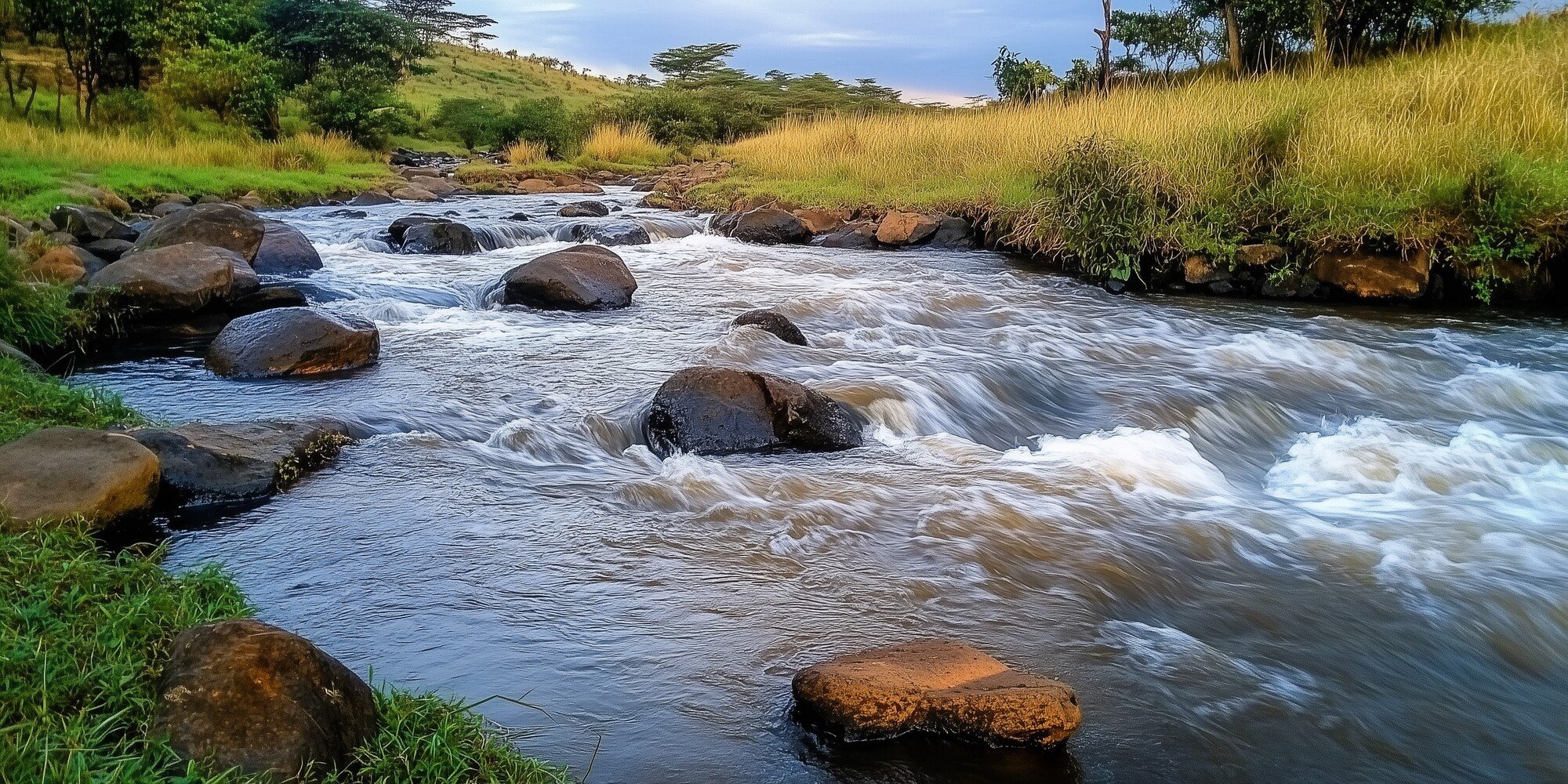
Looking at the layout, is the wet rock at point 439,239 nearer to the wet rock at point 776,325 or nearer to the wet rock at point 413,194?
the wet rock at point 776,325

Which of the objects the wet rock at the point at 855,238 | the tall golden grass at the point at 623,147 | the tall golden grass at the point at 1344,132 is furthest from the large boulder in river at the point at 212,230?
the tall golden grass at the point at 623,147

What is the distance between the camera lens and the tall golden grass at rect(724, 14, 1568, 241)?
33.8 feet

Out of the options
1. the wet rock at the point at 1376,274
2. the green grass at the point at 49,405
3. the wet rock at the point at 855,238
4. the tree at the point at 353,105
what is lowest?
the green grass at the point at 49,405

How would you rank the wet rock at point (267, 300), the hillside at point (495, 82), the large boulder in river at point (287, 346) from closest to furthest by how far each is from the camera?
the large boulder in river at point (287, 346) → the wet rock at point (267, 300) → the hillside at point (495, 82)

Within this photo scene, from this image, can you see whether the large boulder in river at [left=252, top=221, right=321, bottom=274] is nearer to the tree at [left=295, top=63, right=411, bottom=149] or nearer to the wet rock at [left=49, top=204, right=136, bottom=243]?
the wet rock at [left=49, top=204, right=136, bottom=243]

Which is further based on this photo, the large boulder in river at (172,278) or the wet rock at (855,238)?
the wet rock at (855,238)

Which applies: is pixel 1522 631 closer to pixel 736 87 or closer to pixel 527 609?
pixel 527 609

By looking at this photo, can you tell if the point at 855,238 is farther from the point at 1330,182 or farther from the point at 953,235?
the point at 1330,182

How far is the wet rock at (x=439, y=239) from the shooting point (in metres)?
13.7

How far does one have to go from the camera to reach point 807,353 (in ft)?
27.0

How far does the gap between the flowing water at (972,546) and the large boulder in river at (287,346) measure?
0.86 ft

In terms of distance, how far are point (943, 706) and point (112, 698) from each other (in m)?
2.24

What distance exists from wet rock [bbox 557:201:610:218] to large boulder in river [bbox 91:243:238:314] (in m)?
9.26

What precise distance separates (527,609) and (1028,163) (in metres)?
12.7
